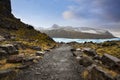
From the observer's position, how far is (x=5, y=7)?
160375 mm

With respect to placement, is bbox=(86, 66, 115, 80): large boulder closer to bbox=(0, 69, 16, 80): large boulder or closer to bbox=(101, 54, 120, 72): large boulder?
bbox=(101, 54, 120, 72): large boulder

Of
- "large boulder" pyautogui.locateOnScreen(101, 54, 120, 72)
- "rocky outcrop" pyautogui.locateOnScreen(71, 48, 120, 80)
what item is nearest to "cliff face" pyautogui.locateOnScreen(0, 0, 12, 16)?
"rocky outcrop" pyautogui.locateOnScreen(71, 48, 120, 80)

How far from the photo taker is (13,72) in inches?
913

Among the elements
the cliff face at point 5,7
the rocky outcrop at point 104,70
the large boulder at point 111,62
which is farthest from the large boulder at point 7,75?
the cliff face at point 5,7

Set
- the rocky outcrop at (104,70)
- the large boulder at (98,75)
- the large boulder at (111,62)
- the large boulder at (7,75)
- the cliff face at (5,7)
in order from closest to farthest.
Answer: the large boulder at (98,75), the rocky outcrop at (104,70), the large boulder at (7,75), the large boulder at (111,62), the cliff face at (5,7)

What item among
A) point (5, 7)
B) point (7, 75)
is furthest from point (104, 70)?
point (5, 7)

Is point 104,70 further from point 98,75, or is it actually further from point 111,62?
point 111,62

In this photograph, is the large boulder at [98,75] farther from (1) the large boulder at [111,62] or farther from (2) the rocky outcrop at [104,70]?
(1) the large boulder at [111,62]

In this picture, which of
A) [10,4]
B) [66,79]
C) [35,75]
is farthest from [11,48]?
[10,4]

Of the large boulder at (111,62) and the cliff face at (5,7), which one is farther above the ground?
the cliff face at (5,7)

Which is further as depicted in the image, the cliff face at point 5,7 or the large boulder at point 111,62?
the cliff face at point 5,7

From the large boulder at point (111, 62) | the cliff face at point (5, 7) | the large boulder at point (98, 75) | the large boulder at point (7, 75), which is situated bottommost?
the large boulder at point (7, 75)

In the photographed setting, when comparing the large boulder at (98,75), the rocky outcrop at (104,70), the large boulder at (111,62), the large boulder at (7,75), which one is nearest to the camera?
the large boulder at (98,75)

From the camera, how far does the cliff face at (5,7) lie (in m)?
152
